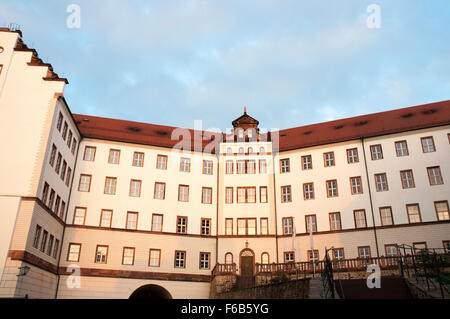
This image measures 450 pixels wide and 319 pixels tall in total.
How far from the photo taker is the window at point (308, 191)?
38094 mm

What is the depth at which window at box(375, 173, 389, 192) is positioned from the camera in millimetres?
35281

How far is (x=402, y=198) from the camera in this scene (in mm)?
34188

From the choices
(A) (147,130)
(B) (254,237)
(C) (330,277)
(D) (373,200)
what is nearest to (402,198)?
(D) (373,200)

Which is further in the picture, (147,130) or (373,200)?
(147,130)

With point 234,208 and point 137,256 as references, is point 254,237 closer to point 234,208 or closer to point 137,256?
point 234,208

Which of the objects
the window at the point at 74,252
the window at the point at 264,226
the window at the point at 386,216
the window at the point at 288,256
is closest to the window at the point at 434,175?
the window at the point at 386,216

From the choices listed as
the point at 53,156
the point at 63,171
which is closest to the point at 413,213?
the point at 53,156

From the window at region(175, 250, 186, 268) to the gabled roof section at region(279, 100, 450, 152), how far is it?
13718 millimetres

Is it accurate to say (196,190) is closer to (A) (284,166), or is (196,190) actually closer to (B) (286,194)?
(B) (286,194)

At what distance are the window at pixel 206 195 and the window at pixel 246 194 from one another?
269cm

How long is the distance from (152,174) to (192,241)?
7215 mm

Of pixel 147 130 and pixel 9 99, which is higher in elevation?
pixel 147 130

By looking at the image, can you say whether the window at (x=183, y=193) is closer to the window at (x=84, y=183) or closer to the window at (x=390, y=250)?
the window at (x=84, y=183)

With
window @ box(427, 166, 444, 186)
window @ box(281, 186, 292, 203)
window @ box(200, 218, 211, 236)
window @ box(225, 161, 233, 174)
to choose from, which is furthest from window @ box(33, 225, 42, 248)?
window @ box(427, 166, 444, 186)
